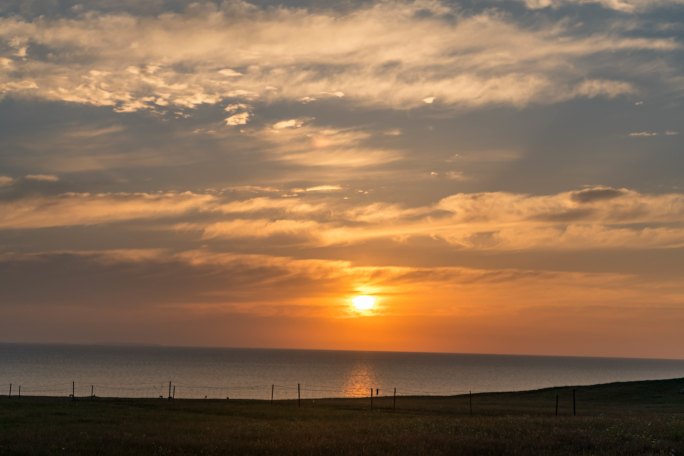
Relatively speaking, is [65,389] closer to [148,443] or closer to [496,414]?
[496,414]

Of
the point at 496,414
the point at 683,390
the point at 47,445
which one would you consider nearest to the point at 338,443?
the point at 47,445

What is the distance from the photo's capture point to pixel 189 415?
50.8 m

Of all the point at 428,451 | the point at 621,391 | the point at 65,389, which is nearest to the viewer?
A: the point at 428,451

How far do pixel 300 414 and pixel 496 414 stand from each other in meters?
15.5

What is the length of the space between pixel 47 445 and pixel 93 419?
1574 cm

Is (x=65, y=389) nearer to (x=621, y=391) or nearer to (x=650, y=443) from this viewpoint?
(x=621, y=391)

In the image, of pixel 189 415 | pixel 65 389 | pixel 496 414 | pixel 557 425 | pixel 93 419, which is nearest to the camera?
pixel 557 425

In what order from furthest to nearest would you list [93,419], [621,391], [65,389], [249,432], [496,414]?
[65,389], [621,391], [496,414], [93,419], [249,432]

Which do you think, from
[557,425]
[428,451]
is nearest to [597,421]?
[557,425]

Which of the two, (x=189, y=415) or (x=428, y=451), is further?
(x=189, y=415)

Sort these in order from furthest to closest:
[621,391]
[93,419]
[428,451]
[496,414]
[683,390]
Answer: [621,391] → [683,390] → [496,414] → [93,419] → [428,451]

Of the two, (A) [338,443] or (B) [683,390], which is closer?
(A) [338,443]

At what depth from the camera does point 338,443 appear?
104ft

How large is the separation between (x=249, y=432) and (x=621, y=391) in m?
64.7
